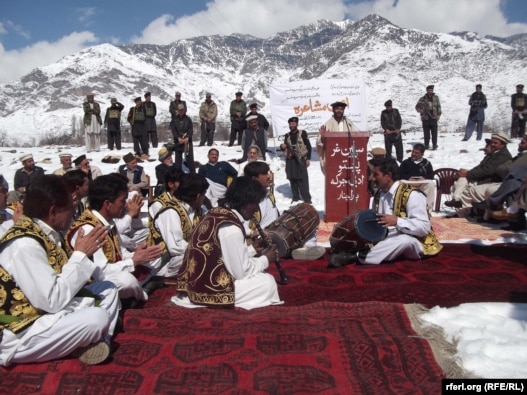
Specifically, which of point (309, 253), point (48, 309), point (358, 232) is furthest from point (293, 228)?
point (48, 309)

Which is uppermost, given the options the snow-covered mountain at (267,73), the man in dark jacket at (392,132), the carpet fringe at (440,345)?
the snow-covered mountain at (267,73)

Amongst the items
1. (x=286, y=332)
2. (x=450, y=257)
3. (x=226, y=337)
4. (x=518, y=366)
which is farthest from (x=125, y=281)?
(x=450, y=257)

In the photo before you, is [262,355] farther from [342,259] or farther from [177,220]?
[342,259]

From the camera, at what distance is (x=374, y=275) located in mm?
4285

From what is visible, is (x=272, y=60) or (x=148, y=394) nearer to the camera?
(x=148, y=394)

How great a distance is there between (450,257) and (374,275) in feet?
3.58

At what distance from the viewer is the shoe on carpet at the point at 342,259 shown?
15.4 ft

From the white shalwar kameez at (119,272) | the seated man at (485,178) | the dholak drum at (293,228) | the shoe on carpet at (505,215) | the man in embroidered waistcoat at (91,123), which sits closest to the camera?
the white shalwar kameez at (119,272)

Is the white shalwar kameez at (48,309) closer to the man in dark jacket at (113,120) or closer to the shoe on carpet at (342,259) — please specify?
the shoe on carpet at (342,259)

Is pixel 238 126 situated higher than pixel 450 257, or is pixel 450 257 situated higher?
pixel 238 126

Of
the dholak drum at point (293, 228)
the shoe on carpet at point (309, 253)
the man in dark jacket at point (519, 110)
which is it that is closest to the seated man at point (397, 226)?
the shoe on carpet at point (309, 253)

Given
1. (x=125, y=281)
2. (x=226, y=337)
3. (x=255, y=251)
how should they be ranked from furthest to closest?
1. (x=255, y=251)
2. (x=125, y=281)
3. (x=226, y=337)

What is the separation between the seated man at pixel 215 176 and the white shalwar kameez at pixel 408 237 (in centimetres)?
376

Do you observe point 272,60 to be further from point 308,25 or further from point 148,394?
point 148,394
